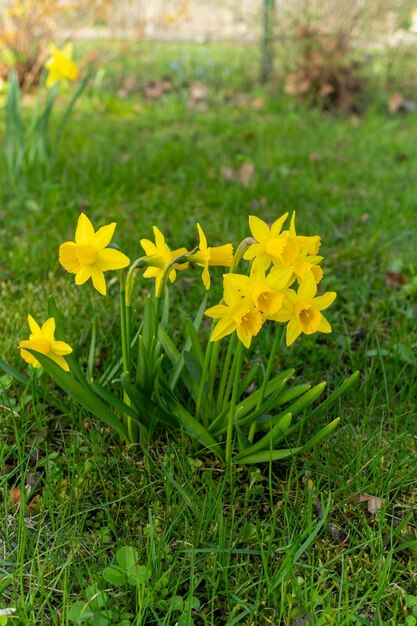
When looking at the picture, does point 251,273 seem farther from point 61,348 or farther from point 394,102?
point 394,102

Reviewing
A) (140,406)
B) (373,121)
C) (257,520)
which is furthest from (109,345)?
(373,121)

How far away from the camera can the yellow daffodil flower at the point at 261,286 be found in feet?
4.32

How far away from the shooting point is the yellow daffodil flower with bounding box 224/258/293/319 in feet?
4.32

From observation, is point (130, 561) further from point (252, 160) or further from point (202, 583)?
point (252, 160)

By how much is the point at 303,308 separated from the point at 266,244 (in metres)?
0.16

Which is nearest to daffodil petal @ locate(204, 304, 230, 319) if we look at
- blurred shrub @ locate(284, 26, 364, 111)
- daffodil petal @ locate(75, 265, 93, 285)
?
daffodil petal @ locate(75, 265, 93, 285)

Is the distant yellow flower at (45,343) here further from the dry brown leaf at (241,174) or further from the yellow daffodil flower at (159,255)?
the dry brown leaf at (241,174)

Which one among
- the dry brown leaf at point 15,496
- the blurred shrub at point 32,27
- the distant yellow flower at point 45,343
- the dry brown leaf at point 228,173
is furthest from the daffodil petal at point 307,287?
the blurred shrub at point 32,27

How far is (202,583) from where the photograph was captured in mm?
1444

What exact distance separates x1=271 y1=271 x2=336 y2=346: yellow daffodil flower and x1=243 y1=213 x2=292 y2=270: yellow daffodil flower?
0.07 m

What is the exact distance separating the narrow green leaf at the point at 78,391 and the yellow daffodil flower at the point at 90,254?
8.8 inches

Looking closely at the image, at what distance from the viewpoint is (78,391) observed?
158 cm

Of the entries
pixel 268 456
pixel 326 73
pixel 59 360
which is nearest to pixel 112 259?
pixel 59 360

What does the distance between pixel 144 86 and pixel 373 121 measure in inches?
91.1
